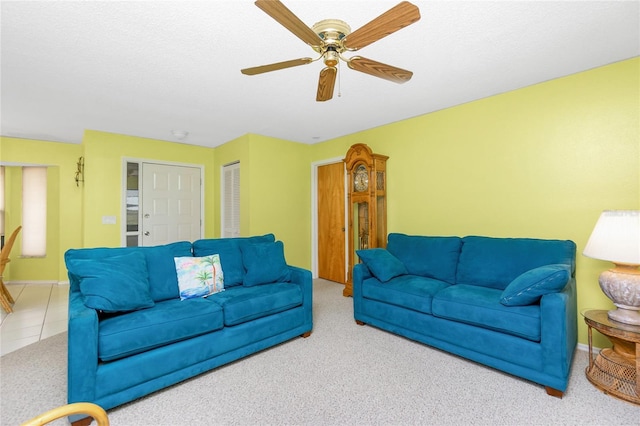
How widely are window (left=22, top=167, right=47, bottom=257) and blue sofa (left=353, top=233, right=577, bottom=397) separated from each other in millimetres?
5610

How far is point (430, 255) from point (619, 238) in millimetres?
1424

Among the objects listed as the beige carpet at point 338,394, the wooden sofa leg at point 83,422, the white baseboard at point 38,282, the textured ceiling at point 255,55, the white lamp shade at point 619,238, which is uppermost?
the textured ceiling at point 255,55

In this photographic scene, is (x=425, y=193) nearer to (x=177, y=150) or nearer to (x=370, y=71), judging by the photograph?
(x=370, y=71)

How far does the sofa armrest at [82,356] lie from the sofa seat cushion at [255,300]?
31.6 inches

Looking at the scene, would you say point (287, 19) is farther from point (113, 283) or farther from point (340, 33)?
point (113, 283)

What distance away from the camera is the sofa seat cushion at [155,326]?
174 cm

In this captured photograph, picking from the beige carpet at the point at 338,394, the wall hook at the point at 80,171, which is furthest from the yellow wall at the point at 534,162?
the wall hook at the point at 80,171

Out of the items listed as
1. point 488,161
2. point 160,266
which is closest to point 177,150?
point 160,266

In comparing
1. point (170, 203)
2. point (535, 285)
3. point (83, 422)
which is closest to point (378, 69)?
point (535, 285)

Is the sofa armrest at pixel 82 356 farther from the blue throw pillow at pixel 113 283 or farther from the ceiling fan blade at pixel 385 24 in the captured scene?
the ceiling fan blade at pixel 385 24

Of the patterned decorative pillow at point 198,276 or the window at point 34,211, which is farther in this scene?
the window at point 34,211

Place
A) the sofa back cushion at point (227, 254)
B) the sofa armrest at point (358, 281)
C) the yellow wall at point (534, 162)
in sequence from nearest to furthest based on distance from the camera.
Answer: the yellow wall at point (534, 162)
the sofa back cushion at point (227, 254)
the sofa armrest at point (358, 281)

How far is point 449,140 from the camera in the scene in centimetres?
335

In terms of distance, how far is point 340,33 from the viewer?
153 cm
